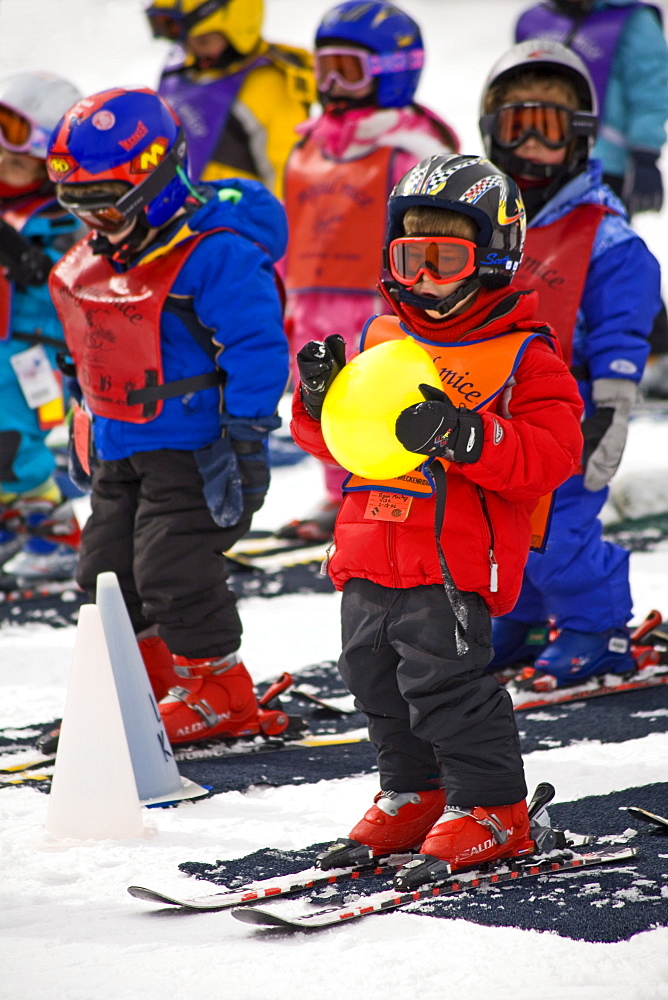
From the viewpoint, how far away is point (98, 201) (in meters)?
4.12

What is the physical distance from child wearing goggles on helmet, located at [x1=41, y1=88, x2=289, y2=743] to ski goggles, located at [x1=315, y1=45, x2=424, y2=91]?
2898mm

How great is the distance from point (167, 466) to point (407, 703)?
4.48 feet

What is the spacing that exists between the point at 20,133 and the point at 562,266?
2.85 metres

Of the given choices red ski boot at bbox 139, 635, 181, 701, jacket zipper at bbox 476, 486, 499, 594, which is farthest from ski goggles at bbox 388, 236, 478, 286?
red ski boot at bbox 139, 635, 181, 701

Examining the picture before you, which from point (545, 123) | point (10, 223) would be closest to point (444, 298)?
point (545, 123)

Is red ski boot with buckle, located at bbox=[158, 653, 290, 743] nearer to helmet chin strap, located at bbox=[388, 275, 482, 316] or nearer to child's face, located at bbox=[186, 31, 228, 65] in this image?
helmet chin strap, located at bbox=[388, 275, 482, 316]

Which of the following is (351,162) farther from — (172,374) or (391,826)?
(391,826)

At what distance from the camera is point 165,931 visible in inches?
113

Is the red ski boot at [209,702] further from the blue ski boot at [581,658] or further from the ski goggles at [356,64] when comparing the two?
the ski goggles at [356,64]

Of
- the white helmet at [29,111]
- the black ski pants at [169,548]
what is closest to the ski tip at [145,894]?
the black ski pants at [169,548]

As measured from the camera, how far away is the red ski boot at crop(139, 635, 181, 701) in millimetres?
4570

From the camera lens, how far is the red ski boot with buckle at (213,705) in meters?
4.25

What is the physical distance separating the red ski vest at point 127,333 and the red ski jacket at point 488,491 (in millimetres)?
1049

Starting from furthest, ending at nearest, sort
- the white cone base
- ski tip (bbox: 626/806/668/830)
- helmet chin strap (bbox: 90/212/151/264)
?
helmet chin strap (bbox: 90/212/151/264), the white cone base, ski tip (bbox: 626/806/668/830)
